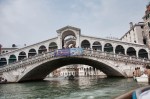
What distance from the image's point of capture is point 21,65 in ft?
79.8

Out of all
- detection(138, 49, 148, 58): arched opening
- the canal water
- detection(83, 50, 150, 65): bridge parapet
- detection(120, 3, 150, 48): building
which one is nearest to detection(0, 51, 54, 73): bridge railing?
detection(83, 50, 150, 65): bridge parapet

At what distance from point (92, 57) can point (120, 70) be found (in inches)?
134

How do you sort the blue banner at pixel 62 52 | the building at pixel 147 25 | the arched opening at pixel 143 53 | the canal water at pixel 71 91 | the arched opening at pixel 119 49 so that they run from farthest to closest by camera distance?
the building at pixel 147 25
the arched opening at pixel 119 49
the arched opening at pixel 143 53
the blue banner at pixel 62 52
the canal water at pixel 71 91

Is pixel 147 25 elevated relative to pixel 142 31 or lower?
elevated

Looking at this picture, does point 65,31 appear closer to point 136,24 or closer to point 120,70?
point 120,70

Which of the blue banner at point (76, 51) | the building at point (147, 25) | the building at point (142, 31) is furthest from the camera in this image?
the building at point (142, 31)

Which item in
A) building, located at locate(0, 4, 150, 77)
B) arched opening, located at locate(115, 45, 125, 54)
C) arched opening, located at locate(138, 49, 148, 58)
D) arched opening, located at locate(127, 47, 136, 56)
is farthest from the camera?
arched opening, located at locate(115, 45, 125, 54)

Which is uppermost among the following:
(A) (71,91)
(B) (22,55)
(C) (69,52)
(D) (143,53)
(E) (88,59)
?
(B) (22,55)

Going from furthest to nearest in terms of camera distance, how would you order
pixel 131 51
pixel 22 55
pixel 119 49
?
pixel 22 55 < pixel 119 49 < pixel 131 51

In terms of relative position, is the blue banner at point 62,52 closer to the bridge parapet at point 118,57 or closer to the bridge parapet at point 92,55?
the bridge parapet at point 92,55

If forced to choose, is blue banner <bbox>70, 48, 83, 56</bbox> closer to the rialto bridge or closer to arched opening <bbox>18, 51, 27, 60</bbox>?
the rialto bridge

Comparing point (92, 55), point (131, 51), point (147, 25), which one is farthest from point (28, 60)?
point (147, 25)

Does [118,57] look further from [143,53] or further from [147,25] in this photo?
[147,25]

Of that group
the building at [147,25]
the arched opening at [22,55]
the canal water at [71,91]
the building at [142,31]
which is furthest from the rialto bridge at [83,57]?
the canal water at [71,91]
